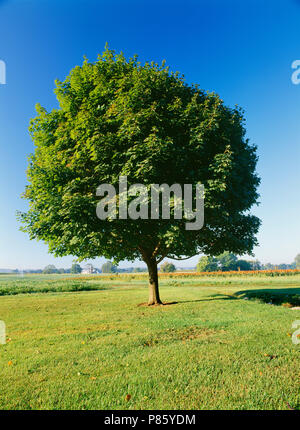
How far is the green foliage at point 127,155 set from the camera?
12680mm

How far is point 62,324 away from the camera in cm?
1136

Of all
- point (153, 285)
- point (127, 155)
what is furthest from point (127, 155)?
point (153, 285)

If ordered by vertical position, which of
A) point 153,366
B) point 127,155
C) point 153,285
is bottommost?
point 153,285

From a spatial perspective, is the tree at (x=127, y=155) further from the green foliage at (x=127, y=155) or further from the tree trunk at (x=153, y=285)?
the tree trunk at (x=153, y=285)

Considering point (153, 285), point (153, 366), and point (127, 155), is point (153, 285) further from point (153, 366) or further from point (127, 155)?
point (153, 366)

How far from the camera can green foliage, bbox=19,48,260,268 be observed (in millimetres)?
12680

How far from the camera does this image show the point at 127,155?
507 inches

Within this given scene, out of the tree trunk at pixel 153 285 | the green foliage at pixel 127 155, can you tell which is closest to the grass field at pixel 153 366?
the green foliage at pixel 127 155

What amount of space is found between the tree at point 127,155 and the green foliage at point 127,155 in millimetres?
56

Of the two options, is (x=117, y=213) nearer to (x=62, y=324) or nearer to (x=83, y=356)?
(x=62, y=324)

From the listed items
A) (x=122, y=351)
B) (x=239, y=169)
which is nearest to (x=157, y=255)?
(x=239, y=169)

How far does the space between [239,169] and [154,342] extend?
11.1m

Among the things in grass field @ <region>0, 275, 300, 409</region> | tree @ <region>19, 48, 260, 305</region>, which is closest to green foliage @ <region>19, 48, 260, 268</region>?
tree @ <region>19, 48, 260, 305</region>

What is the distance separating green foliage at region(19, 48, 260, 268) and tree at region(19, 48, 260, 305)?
0.06 meters
